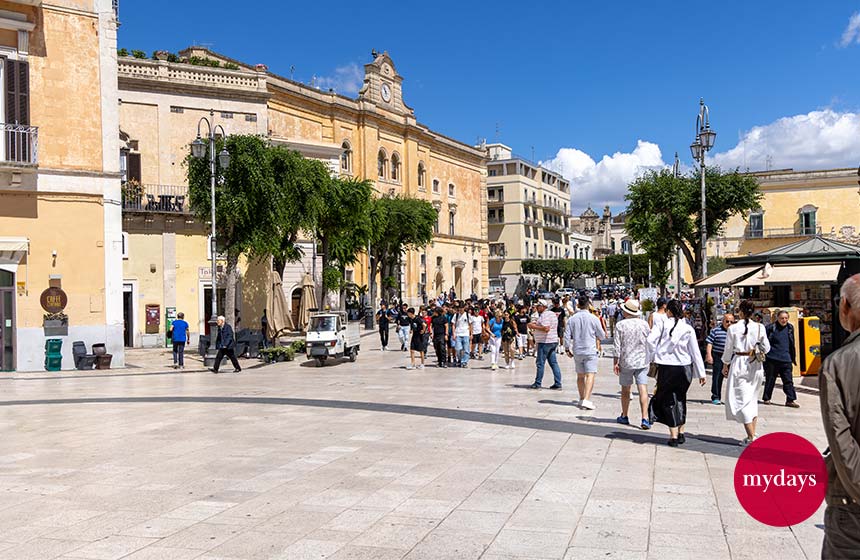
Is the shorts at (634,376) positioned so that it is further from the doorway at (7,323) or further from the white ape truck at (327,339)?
the doorway at (7,323)

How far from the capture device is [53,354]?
21.3 metres

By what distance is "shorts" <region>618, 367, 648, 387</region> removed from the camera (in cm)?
1062

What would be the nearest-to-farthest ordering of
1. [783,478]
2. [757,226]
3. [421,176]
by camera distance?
[783,478] < [421,176] < [757,226]

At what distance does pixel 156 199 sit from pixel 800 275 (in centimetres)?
2617

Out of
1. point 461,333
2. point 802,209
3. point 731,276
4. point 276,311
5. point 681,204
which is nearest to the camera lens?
point 731,276

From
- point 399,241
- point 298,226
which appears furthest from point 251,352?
point 399,241

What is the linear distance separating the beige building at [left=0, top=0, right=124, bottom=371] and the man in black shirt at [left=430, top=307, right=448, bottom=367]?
9202mm

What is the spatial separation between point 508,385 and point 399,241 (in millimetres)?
33381

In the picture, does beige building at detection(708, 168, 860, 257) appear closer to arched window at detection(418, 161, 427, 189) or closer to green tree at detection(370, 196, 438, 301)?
arched window at detection(418, 161, 427, 189)

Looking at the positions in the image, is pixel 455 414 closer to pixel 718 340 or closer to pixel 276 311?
pixel 718 340

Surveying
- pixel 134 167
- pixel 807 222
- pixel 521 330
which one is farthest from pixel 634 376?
pixel 807 222

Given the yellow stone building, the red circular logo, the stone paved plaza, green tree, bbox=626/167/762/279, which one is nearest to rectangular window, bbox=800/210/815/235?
green tree, bbox=626/167/762/279

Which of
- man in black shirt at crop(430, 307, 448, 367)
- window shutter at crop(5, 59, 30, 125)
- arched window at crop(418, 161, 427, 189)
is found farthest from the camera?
arched window at crop(418, 161, 427, 189)

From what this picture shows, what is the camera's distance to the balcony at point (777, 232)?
201 feet
